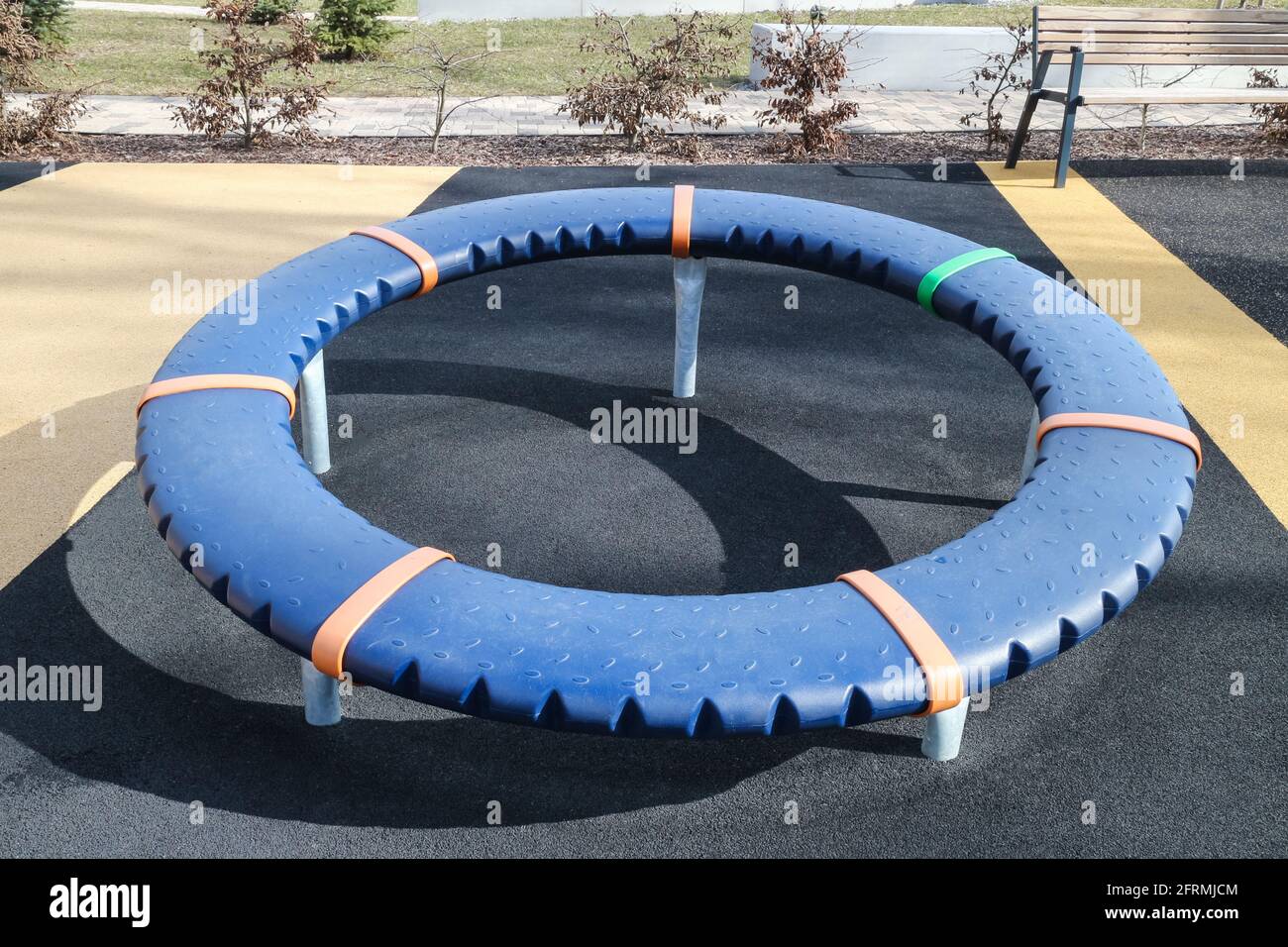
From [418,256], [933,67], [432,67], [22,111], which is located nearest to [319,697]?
[418,256]

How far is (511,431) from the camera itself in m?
4.42

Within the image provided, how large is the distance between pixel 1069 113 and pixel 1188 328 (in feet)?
7.60

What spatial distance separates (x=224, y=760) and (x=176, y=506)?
65 centimetres

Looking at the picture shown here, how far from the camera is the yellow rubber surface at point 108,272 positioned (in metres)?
4.11

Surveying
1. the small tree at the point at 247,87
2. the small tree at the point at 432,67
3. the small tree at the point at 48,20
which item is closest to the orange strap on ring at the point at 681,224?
the small tree at the point at 247,87

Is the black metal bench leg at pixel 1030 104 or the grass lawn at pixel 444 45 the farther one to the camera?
the grass lawn at pixel 444 45

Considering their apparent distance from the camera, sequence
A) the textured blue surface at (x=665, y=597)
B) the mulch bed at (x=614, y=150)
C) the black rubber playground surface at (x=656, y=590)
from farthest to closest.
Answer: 1. the mulch bed at (x=614, y=150)
2. the black rubber playground surface at (x=656, y=590)
3. the textured blue surface at (x=665, y=597)

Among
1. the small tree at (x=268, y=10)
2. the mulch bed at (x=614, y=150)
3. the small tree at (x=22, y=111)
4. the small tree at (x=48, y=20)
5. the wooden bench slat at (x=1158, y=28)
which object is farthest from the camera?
the small tree at (x=268, y=10)

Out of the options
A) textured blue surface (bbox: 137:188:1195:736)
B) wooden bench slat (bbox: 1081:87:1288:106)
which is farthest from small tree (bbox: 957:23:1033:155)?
textured blue surface (bbox: 137:188:1195:736)

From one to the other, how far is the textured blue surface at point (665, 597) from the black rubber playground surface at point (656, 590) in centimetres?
53

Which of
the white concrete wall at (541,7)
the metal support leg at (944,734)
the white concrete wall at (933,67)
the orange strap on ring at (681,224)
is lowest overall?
the metal support leg at (944,734)

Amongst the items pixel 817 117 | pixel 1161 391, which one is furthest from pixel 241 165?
pixel 1161 391

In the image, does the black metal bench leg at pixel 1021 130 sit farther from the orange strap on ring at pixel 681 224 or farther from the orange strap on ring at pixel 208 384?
the orange strap on ring at pixel 208 384

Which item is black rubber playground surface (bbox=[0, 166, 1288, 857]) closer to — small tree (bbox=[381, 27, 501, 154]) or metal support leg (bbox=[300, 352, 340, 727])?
metal support leg (bbox=[300, 352, 340, 727])
